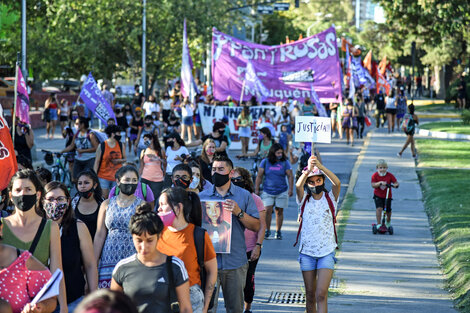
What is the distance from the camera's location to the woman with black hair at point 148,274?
509 centimetres

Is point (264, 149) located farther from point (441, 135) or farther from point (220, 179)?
point (441, 135)

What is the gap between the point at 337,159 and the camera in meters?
24.5

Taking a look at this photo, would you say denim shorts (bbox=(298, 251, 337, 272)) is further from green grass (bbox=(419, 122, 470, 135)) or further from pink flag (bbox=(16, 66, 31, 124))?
→ green grass (bbox=(419, 122, 470, 135))

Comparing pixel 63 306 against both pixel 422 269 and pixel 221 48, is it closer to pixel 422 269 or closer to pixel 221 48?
pixel 422 269

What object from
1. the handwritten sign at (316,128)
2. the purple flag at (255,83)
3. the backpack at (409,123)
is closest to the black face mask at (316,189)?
the handwritten sign at (316,128)

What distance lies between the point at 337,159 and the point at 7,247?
792 inches

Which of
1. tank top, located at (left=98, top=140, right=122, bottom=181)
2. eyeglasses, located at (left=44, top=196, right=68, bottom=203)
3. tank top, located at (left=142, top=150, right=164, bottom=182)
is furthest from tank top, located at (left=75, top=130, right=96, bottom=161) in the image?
eyeglasses, located at (left=44, top=196, right=68, bottom=203)

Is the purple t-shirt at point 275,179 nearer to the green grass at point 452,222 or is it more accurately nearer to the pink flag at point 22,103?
the green grass at point 452,222

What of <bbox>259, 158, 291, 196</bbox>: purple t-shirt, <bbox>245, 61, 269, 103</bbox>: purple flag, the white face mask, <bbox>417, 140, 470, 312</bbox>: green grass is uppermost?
<bbox>245, 61, 269, 103</bbox>: purple flag

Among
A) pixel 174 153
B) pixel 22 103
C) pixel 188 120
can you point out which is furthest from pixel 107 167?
pixel 188 120

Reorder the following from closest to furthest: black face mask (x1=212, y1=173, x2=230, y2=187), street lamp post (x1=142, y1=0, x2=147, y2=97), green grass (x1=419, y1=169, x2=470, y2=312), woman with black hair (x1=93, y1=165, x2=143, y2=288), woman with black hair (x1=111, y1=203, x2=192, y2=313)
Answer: woman with black hair (x1=111, y1=203, x2=192, y2=313) < woman with black hair (x1=93, y1=165, x2=143, y2=288) < black face mask (x1=212, y1=173, x2=230, y2=187) < green grass (x1=419, y1=169, x2=470, y2=312) < street lamp post (x1=142, y1=0, x2=147, y2=97)

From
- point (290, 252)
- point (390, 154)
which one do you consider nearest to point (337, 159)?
point (390, 154)

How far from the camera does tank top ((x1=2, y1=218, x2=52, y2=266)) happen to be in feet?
18.2

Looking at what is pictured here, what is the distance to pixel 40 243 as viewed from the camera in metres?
5.56
